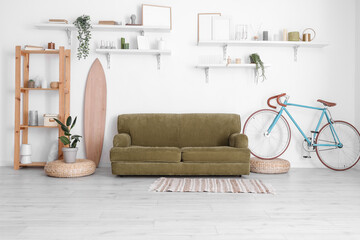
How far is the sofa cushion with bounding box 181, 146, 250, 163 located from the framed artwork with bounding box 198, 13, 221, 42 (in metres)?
1.77

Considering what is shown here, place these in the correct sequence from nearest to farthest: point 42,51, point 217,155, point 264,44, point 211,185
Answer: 1. point 211,185
2. point 217,155
3. point 42,51
4. point 264,44

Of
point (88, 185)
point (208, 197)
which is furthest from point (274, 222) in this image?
point (88, 185)

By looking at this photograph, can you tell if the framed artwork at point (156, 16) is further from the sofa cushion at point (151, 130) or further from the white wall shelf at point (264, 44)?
the sofa cushion at point (151, 130)

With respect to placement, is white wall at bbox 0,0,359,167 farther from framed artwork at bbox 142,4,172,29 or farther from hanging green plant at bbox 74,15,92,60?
hanging green plant at bbox 74,15,92,60

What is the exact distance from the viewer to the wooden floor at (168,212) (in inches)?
93.0

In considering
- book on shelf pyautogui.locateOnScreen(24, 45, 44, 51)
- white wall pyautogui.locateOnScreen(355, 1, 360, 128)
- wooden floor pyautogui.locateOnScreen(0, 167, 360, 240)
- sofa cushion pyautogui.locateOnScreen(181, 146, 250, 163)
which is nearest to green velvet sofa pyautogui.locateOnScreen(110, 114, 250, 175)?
sofa cushion pyautogui.locateOnScreen(181, 146, 250, 163)

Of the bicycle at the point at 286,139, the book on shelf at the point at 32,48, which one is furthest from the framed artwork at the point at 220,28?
the book on shelf at the point at 32,48

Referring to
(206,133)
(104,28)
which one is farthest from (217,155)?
(104,28)

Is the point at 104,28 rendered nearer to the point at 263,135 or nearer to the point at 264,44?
the point at 264,44

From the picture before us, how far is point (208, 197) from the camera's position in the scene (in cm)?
333

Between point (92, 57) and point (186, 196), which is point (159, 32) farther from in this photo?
point (186, 196)

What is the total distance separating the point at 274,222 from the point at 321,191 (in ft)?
4.15

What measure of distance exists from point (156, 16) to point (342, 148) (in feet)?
10.9

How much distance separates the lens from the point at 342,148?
5.18 metres
